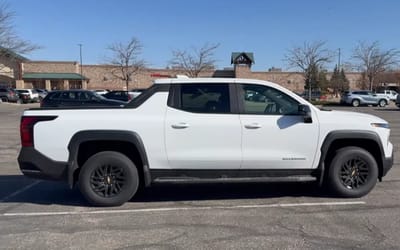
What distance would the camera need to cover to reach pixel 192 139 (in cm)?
531

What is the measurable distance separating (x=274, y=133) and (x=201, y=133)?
107 cm

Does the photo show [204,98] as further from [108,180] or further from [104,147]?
[108,180]

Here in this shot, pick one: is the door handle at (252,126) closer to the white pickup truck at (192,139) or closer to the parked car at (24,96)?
the white pickup truck at (192,139)

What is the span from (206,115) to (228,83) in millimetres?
634

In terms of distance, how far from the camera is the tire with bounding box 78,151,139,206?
5.34 meters

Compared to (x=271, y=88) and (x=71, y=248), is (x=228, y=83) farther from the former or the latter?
(x=71, y=248)

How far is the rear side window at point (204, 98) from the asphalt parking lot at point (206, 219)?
143 cm

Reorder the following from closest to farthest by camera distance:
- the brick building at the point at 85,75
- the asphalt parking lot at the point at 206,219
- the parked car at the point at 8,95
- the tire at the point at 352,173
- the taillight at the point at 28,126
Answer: the asphalt parking lot at the point at 206,219 < the taillight at the point at 28,126 < the tire at the point at 352,173 < the parked car at the point at 8,95 < the brick building at the point at 85,75

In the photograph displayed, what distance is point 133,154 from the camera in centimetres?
553

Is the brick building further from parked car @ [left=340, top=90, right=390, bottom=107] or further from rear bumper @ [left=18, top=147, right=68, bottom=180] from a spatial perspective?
rear bumper @ [left=18, top=147, right=68, bottom=180]

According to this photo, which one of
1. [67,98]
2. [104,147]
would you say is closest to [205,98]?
[104,147]

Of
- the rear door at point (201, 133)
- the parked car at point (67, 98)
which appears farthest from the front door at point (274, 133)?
the parked car at point (67, 98)

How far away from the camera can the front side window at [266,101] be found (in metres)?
5.48

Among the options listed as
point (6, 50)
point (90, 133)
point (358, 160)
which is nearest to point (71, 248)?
point (90, 133)
